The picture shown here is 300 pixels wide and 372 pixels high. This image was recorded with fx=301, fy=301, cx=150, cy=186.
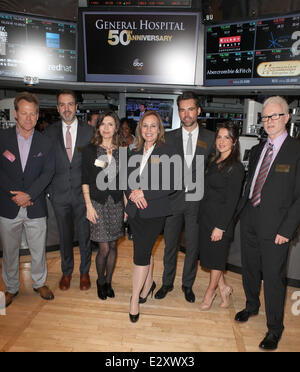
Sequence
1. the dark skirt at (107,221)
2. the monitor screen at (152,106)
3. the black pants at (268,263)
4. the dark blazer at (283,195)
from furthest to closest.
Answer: the monitor screen at (152,106) → the dark skirt at (107,221) → the black pants at (268,263) → the dark blazer at (283,195)

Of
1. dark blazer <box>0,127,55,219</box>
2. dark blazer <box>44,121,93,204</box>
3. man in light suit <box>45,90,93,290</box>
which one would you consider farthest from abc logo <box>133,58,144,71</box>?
dark blazer <box>0,127,55,219</box>

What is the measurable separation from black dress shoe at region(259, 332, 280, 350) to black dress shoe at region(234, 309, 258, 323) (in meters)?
0.32

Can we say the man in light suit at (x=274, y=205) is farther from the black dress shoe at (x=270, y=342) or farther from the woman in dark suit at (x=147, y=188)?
the woman in dark suit at (x=147, y=188)

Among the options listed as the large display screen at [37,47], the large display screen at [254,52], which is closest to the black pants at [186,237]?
the large display screen at [254,52]

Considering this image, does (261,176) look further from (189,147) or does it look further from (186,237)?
(186,237)

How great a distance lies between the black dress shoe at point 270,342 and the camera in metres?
2.25

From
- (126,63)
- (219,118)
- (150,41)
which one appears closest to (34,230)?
(126,63)

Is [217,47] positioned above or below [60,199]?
above

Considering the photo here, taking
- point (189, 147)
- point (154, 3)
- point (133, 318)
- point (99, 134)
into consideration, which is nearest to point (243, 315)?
point (133, 318)

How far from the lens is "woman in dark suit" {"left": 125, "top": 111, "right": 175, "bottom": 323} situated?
7.53 ft

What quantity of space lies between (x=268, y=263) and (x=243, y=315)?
0.69 m
